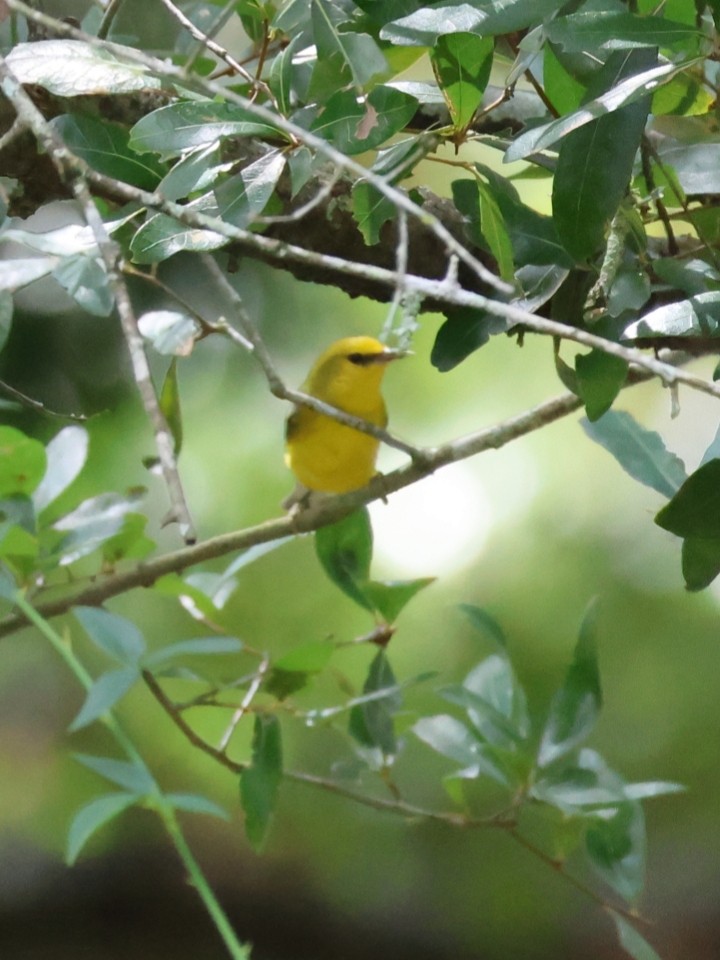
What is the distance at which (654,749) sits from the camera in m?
1.88

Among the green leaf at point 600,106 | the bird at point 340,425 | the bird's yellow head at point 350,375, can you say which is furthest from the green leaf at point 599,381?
the bird's yellow head at point 350,375

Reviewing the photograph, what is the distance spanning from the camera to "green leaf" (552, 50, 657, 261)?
562 mm

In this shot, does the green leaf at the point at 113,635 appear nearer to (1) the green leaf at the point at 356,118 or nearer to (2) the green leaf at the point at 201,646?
(2) the green leaf at the point at 201,646

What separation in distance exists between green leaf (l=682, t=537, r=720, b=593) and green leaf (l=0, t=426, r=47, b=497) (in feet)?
1.50

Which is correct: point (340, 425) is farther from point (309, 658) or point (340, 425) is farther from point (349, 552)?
point (309, 658)

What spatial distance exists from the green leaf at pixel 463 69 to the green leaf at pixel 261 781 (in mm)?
526

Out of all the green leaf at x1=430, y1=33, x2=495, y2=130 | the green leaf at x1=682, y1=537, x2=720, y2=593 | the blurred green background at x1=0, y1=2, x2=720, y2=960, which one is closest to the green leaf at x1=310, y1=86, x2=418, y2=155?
the green leaf at x1=430, y1=33, x2=495, y2=130

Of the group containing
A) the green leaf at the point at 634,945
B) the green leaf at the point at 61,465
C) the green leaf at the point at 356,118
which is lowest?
the green leaf at the point at 634,945

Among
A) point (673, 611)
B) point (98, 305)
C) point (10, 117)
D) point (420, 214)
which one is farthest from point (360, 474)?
point (420, 214)

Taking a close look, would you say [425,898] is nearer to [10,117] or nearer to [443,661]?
[443,661]

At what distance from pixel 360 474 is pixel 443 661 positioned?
465mm

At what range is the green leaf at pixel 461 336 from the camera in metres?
0.70

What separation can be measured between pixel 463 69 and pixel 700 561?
0.35 metres

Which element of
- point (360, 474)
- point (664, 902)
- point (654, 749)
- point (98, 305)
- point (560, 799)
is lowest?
point (664, 902)
